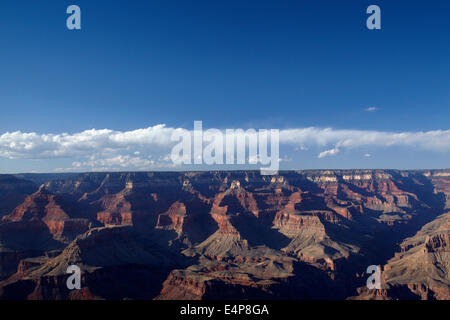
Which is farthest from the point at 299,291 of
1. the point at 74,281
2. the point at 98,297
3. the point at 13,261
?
the point at 13,261

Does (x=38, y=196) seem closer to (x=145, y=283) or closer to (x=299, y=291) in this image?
(x=145, y=283)

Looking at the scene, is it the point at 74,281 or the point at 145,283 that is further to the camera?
the point at 145,283

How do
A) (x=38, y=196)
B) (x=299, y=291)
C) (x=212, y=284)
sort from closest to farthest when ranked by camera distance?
(x=212, y=284)
(x=299, y=291)
(x=38, y=196)

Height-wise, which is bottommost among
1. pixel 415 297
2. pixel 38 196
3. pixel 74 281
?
pixel 415 297

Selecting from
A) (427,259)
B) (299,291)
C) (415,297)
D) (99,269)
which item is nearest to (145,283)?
(99,269)

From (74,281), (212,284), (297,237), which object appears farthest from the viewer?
(297,237)
